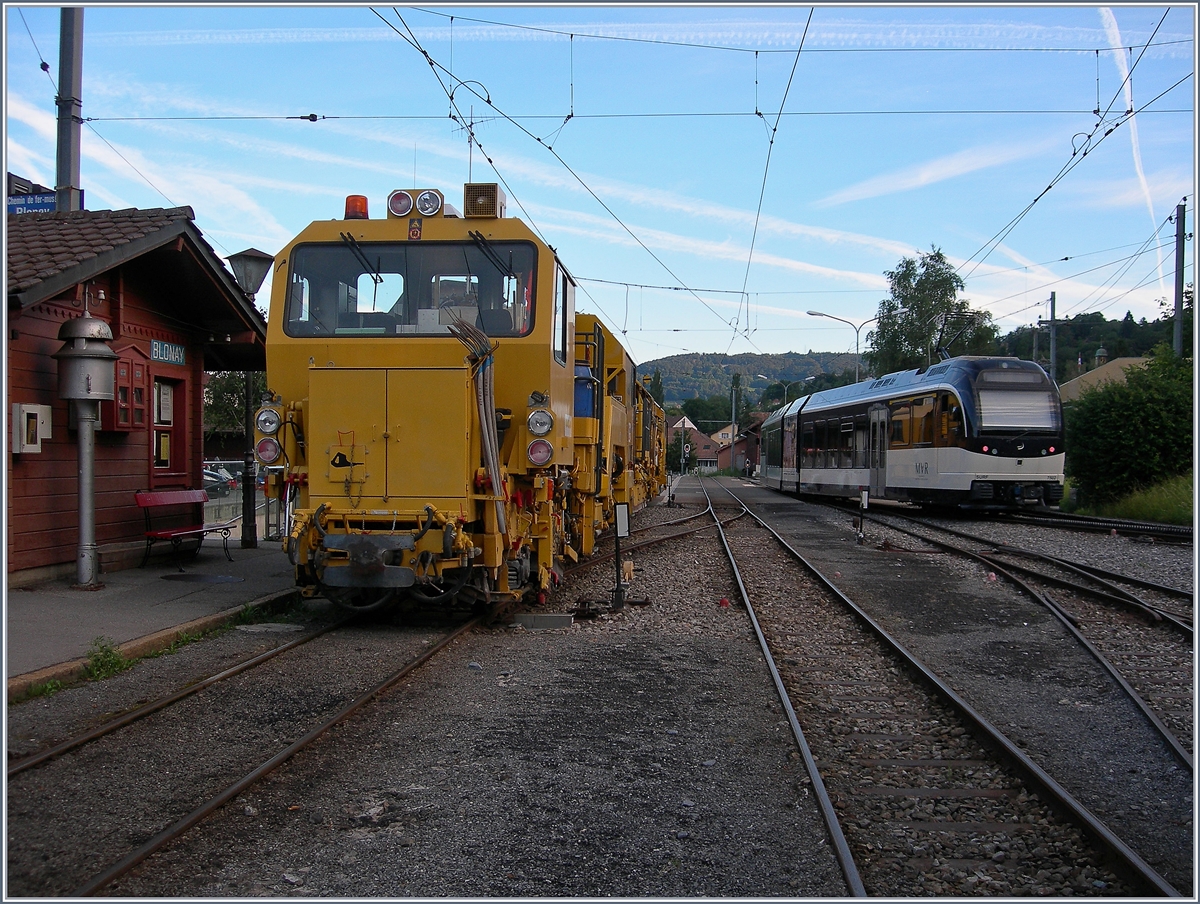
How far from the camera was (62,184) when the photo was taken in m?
11.2

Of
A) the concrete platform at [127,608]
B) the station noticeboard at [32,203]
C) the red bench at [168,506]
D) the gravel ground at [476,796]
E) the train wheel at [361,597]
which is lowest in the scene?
the gravel ground at [476,796]

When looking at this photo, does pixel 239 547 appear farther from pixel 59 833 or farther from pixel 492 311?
pixel 59 833

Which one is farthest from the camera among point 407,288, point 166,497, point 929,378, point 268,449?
point 929,378

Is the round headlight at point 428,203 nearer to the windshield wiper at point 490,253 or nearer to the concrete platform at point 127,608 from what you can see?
the windshield wiper at point 490,253

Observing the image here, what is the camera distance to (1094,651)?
7.39 metres

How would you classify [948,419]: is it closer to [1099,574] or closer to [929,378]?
[929,378]

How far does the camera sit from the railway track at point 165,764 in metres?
3.55

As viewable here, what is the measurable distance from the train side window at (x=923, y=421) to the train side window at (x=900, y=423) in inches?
12.9

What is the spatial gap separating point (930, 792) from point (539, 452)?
4225 millimetres

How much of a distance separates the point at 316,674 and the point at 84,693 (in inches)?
57.5

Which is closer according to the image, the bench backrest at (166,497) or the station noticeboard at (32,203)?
the bench backrest at (166,497)

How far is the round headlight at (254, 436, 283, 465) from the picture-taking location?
25.0ft

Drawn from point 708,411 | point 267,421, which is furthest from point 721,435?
point 267,421

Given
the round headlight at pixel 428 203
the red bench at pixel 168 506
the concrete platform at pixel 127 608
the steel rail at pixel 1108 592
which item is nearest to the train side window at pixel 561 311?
the round headlight at pixel 428 203
